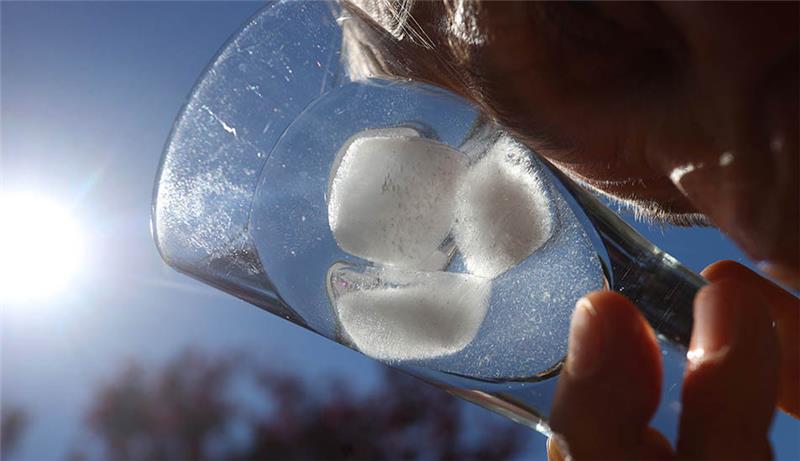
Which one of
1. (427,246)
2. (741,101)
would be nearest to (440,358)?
(427,246)

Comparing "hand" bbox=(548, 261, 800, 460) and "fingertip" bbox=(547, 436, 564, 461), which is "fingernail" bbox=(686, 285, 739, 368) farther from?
"fingertip" bbox=(547, 436, 564, 461)

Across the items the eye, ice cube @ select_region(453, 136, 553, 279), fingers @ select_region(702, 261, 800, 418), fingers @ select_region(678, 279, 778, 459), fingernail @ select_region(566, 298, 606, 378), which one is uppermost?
the eye

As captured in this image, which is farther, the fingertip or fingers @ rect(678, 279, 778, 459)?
the fingertip

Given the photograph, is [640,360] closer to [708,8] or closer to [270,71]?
[708,8]

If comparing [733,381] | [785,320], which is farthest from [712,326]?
[785,320]

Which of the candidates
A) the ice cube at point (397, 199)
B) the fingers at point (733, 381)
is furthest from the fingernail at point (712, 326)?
the ice cube at point (397, 199)

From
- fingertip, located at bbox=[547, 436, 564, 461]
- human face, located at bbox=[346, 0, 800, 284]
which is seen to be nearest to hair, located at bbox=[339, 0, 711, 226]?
human face, located at bbox=[346, 0, 800, 284]

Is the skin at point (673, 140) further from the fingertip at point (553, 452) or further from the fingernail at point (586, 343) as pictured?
the fingertip at point (553, 452)
